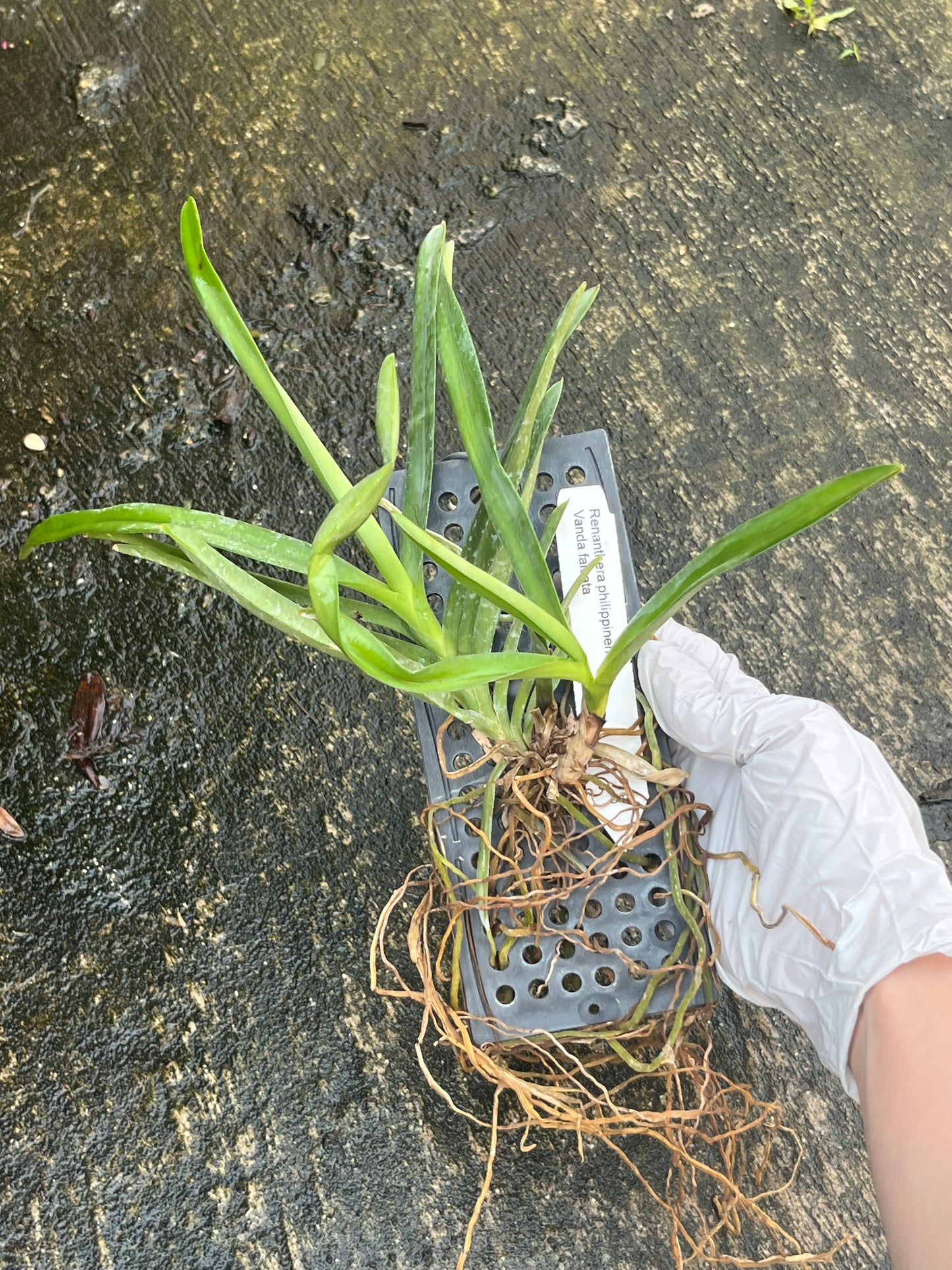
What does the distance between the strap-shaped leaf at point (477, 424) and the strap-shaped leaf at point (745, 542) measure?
0.11 m

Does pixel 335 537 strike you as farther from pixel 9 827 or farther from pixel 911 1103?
pixel 9 827

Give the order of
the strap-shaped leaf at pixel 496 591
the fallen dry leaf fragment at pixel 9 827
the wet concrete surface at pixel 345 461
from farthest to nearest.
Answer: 1. the fallen dry leaf fragment at pixel 9 827
2. the wet concrete surface at pixel 345 461
3. the strap-shaped leaf at pixel 496 591

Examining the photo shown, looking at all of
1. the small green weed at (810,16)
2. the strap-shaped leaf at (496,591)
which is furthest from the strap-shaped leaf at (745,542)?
the small green weed at (810,16)

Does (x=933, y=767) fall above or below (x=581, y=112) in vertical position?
below

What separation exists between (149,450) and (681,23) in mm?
1172

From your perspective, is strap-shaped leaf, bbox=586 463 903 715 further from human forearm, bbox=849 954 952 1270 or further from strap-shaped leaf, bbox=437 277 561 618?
human forearm, bbox=849 954 952 1270

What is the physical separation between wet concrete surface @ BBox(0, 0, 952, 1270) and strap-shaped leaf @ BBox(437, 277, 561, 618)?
1.75ft

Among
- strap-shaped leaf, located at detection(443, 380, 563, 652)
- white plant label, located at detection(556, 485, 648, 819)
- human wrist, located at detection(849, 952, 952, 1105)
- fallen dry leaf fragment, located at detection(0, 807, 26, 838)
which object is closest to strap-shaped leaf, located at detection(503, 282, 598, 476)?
strap-shaped leaf, located at detection(443, 380, 563, 652)

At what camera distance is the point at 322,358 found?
1354 millimetres

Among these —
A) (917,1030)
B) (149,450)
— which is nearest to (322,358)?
(149,450)

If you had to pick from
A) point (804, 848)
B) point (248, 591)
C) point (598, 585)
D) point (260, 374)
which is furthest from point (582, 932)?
point (260, 374)

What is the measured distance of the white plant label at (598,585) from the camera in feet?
3.11

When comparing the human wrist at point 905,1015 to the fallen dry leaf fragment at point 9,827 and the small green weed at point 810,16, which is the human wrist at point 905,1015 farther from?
the small green weed at point 810,16

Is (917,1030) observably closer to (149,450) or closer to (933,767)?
(933,767)
